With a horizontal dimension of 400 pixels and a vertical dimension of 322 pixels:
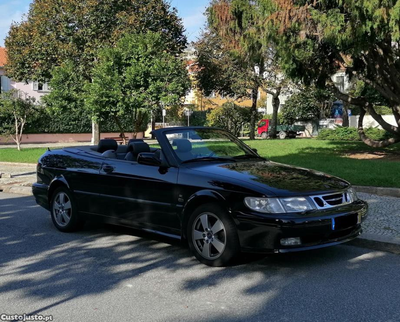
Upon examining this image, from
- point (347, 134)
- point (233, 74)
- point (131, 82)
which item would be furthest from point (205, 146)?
point (233, 74)

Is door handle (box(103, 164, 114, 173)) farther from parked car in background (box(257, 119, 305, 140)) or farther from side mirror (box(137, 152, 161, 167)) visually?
parked car in background (box(257, 119, 305, 140))

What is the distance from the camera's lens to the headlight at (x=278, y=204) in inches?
178

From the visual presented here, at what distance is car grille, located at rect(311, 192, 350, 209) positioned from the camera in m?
4.68

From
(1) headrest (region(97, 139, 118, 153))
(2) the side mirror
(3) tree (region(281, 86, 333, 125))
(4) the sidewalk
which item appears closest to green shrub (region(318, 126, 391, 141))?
(3) tree (region(281, 86, 333, 125))

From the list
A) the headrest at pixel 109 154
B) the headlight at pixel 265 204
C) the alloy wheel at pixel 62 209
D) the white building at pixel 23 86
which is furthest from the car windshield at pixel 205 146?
the white building at pixel 23 86

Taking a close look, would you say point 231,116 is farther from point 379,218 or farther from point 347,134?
point 379,218

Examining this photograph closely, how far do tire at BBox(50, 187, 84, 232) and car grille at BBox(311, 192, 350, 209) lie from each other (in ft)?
11.8

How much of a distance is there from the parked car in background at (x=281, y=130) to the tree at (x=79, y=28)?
62.0 ft

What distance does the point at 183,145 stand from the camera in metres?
5.68

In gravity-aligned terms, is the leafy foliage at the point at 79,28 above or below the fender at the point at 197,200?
above

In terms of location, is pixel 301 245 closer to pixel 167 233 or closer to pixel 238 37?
pixel 167 233

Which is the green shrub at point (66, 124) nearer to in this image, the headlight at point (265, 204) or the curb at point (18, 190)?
the curb at point (18, 190)

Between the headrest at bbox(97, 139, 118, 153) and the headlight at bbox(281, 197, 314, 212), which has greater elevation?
the headrest at bbox(97, 139, 118, 153)

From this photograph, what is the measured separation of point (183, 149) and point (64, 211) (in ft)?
7.66
